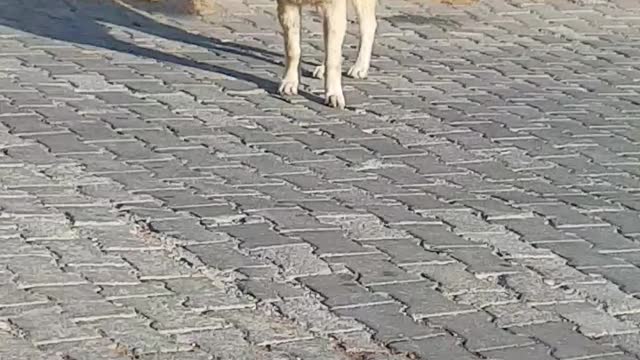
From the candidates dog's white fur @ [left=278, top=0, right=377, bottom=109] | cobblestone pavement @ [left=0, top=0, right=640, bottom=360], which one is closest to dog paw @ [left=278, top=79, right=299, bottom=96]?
dog's white fur @ [left=278, top=0, right=377, bottom=109]

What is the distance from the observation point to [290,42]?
9.62 meters

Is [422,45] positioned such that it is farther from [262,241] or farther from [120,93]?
[262,241]

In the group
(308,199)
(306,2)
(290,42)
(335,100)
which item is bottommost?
(308,199)

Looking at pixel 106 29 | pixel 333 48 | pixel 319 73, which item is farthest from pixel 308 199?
pixel 106 29

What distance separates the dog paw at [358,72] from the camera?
10469 millimetres

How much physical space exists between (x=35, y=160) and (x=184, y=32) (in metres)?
4.23

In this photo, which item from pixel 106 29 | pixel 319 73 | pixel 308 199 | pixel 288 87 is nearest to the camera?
pixel 308 199

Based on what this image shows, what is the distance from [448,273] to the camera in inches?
246

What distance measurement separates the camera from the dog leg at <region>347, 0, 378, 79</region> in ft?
34.4

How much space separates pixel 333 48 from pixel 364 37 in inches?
38.1

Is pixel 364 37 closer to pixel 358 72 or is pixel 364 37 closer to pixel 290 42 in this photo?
pixel 358 72

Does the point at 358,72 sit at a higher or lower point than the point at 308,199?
higher

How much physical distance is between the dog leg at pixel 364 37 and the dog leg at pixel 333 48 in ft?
2.99

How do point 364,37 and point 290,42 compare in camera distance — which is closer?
point 290,42
